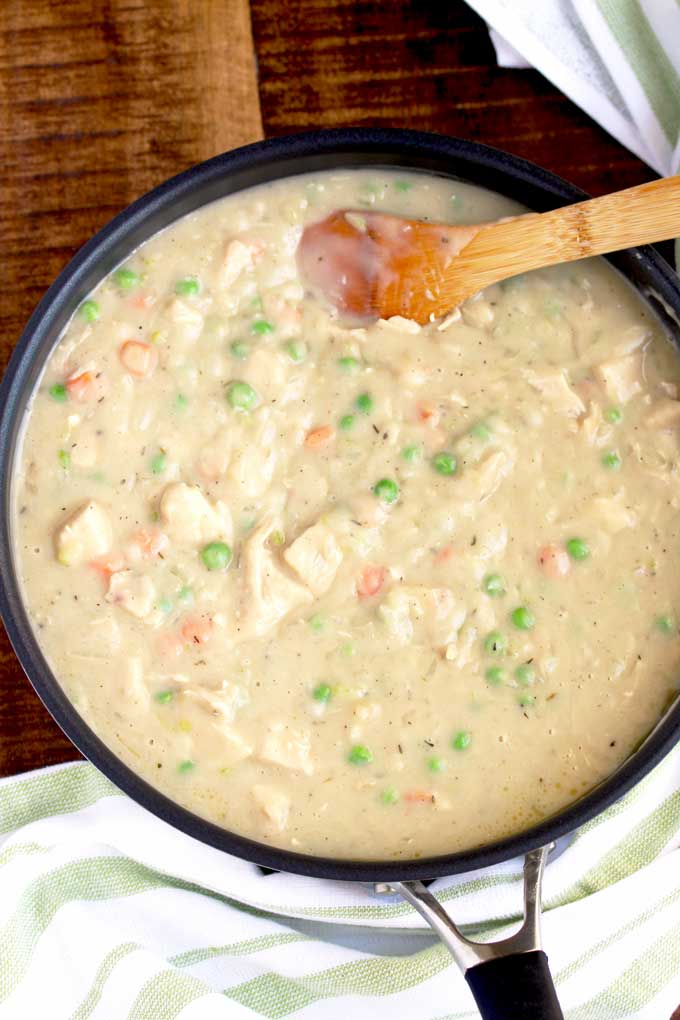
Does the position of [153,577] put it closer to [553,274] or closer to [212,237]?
[212,237]

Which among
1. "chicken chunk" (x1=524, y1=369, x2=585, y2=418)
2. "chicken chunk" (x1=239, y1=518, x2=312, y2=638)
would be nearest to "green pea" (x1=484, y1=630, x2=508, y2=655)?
"chicken chunk" (x1=239, y1=518, x2=312, y2=638)

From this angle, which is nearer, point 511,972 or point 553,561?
point 511,972

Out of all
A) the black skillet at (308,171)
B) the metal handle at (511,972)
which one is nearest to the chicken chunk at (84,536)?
the black skillet at (308,171)

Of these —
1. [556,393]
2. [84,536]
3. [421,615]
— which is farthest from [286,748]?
[556,393]

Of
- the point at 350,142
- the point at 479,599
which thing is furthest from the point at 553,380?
the point at 350,142

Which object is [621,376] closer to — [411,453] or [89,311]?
[411,453]

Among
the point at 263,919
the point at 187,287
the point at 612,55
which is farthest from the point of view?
the point at 612,55

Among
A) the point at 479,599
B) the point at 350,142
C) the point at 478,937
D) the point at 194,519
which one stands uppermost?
the point at 350,142
